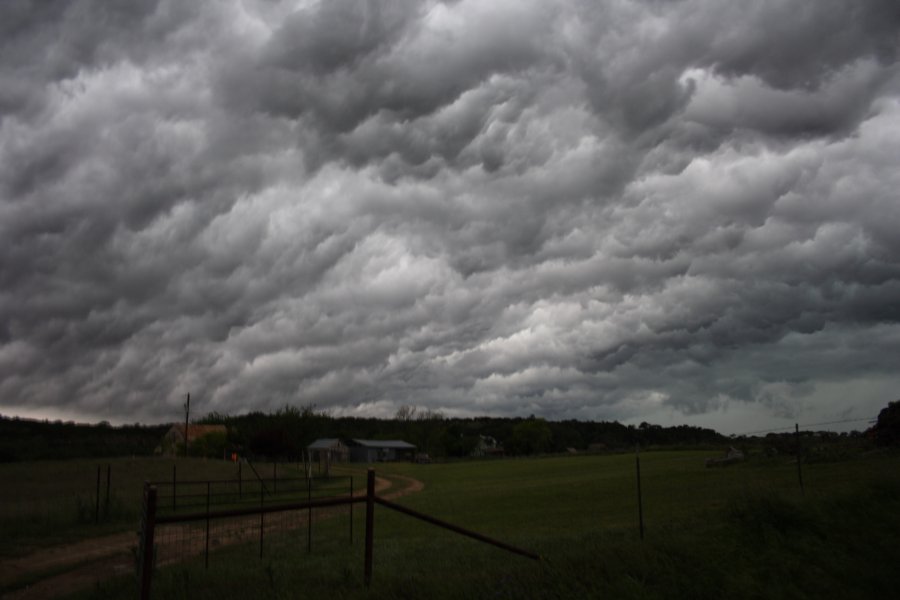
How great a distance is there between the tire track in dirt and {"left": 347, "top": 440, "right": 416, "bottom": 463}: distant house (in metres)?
122

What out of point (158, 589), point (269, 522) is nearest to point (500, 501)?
point (269, 522)

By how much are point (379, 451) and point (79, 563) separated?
13522cm

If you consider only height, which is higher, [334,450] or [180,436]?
[180,436]

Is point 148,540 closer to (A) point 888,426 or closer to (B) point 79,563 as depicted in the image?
(B) point 79,563

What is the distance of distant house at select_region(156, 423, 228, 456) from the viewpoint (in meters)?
94.0

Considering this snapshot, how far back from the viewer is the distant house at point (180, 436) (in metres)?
94.0

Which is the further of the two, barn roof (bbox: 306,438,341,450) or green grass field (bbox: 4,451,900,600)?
barn roof (bbox: 306,438,341,450)

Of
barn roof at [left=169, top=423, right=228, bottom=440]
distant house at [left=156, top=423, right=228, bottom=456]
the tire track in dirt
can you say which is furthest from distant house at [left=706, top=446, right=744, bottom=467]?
barn roof at [left=169, top=423, right=228, bottom=440]

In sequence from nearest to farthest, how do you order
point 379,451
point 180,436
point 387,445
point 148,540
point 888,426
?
point 148,540
point 888,426
point 180,436
point 379,451
point 387,445

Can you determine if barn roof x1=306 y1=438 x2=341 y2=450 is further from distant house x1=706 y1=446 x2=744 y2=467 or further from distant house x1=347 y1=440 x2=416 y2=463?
distant house x1=706 y1=446 x2=744 y2=467

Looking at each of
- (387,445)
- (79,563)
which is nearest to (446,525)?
(79,563)

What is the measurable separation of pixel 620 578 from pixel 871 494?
9.30 m

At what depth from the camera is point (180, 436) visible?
369ft

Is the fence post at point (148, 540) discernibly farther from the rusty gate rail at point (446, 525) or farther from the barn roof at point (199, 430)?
the barn roof at point (199, 430)
